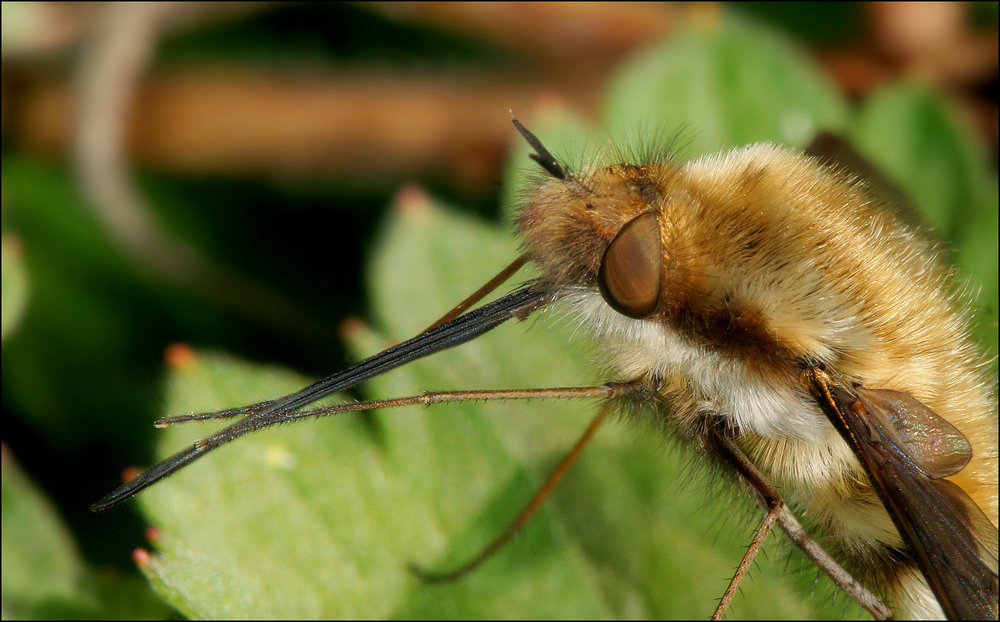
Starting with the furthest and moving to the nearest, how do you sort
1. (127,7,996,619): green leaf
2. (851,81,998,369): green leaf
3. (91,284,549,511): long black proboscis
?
(851,81,998,369): green leaf
(127,7,996,619): green leaf
(91,284,549,511): long black proboscis

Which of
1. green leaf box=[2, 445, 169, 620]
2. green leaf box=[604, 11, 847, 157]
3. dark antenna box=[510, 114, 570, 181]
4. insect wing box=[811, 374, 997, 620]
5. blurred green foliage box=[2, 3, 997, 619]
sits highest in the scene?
green leaf box=[604, 11, 847, 157]

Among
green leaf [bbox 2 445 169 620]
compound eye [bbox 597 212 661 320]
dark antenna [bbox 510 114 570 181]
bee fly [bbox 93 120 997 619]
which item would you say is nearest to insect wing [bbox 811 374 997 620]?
bee fly [bbox 93 120 997 619]

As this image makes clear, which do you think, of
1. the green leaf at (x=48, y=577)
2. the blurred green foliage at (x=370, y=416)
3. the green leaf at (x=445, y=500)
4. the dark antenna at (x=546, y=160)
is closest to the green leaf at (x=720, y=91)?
the blurred green foliage at (x=370, y=416)

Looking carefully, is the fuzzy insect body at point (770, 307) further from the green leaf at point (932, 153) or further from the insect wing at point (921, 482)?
the green leaf at point (932, 153)

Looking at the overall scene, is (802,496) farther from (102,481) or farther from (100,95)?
(100,95)

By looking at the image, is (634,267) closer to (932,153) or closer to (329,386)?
(329,386)

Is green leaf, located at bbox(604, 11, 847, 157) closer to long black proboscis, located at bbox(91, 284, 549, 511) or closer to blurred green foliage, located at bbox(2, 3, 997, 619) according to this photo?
blurred green foliage, located at bbox(2, 3, 997, 619)
